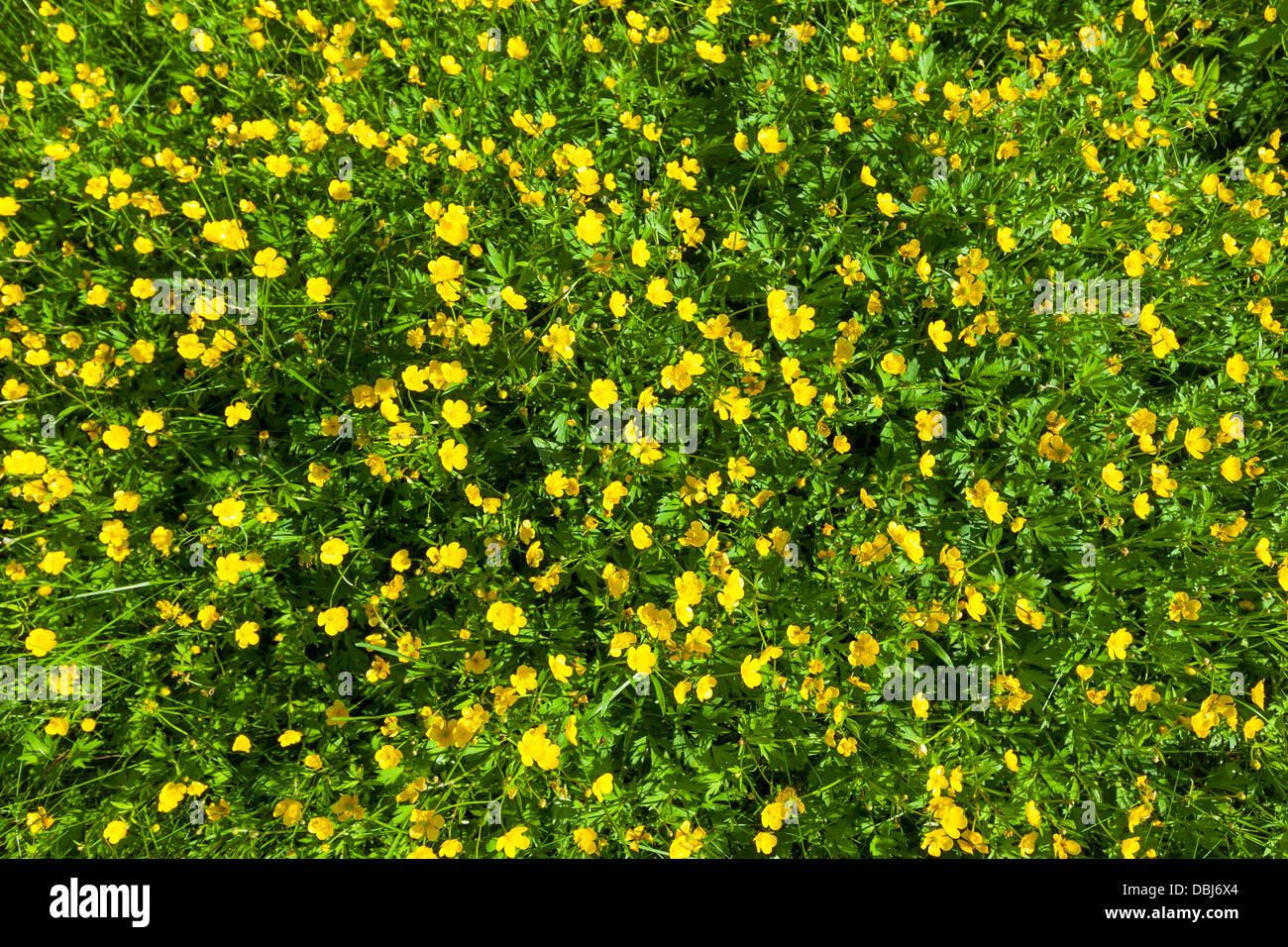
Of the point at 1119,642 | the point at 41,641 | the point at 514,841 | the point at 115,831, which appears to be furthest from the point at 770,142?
the point at 115,831

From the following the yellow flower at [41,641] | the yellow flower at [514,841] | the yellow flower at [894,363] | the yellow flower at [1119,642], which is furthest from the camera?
the yellow flower at [894,363]

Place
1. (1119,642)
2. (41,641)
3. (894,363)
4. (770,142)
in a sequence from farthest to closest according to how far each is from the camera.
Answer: (770,142), (894,363), (41,641), (1119,642)

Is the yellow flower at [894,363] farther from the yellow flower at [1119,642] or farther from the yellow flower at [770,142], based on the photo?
the yellow flower at [1119,642]

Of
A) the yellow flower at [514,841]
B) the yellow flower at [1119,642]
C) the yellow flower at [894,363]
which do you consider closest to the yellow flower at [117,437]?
the yellow flower at [514,841]

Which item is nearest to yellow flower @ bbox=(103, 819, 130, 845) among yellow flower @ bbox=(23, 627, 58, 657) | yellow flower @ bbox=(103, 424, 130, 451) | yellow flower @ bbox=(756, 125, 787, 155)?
yellow flower @ bbox=(23, 627, 58, 657)

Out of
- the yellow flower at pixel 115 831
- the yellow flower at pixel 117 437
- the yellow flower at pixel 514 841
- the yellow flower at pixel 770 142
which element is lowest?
the yellow flower at pixel 115 831

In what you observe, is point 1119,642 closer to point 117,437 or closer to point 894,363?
point 894,363

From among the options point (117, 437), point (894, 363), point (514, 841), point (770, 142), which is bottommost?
point (514, 841)

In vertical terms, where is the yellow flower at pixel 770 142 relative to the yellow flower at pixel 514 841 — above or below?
above

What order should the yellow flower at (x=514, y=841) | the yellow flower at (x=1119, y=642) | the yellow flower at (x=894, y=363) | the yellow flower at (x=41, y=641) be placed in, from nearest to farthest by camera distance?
the yellow flower at (x=514, y=841) < the yellow flower at (x=1119, y=642) < the yellow flower at (x=41, y=641) < the yellow flower at (x=894, y=363)

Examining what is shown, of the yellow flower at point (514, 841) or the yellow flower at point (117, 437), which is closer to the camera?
the yellow flower at point (514, 841)

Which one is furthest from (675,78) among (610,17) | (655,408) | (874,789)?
(874,789)

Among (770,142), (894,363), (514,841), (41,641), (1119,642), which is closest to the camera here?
(514,841)
